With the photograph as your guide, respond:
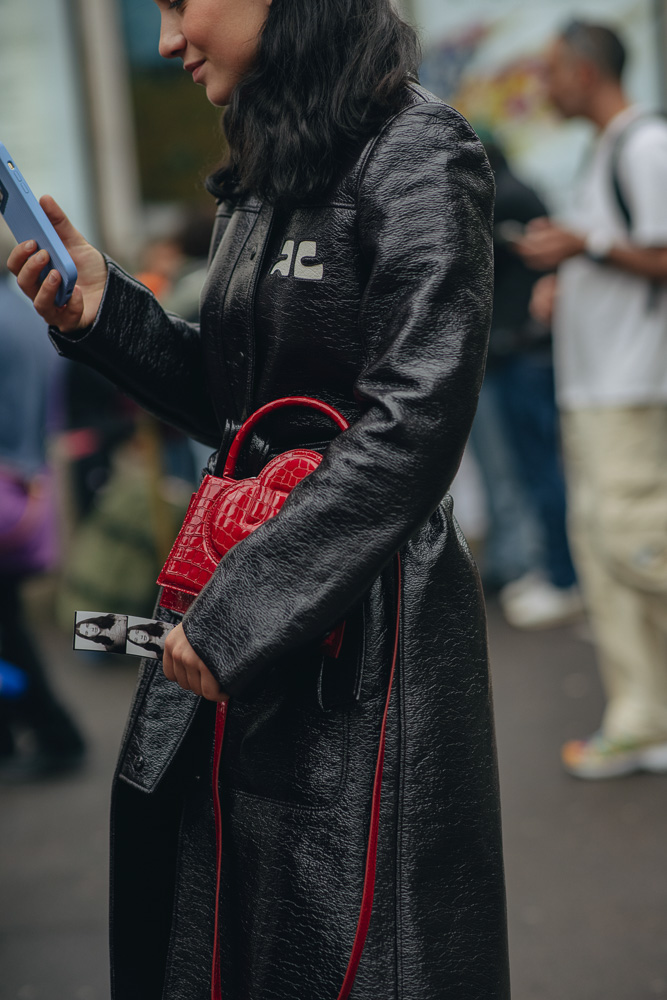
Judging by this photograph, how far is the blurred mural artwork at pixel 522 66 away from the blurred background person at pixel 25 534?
4491 mm

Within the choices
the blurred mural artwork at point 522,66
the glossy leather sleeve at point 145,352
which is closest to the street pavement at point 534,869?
the glossy leather sleeve at point 145,352

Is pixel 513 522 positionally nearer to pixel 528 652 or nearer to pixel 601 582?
pixel 528 652

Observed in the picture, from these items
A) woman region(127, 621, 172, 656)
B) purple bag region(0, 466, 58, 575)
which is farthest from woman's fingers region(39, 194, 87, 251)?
purple bag region(0, 466, 58, 575)

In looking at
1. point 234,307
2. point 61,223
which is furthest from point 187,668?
point 61,223

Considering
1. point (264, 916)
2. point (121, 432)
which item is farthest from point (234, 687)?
point (121, 432)

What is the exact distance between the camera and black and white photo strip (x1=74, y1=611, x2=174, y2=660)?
1.51m

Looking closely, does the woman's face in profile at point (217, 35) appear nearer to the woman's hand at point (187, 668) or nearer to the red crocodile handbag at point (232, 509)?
the red crocodile handbag at point (232, 509)

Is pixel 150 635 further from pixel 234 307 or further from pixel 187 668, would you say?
pixel 234 307

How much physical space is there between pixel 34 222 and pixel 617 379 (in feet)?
8.55

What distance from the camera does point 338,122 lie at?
151 centimetres

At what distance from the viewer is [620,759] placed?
155 inches

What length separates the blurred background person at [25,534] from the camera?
422cm

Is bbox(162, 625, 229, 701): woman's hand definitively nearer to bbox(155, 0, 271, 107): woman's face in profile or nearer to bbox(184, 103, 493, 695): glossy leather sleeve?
bbox(184, 103, 493, 695): glossy leather sleeve

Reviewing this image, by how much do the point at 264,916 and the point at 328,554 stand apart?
505mm
